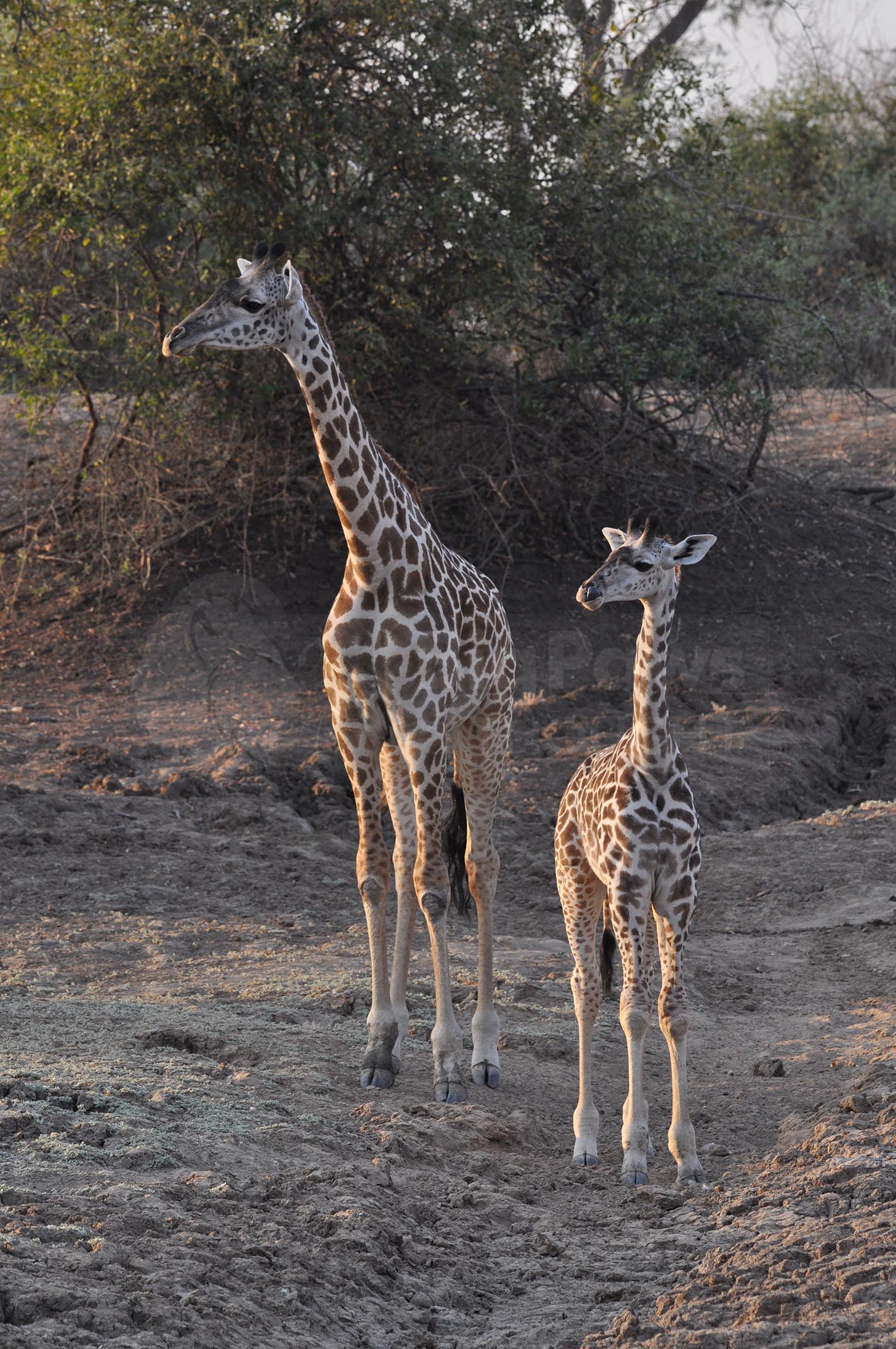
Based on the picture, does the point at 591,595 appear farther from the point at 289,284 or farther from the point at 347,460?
the point at 289,284

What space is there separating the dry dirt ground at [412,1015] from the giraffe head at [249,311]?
8.72 ft

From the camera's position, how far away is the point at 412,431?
1248 centimetres

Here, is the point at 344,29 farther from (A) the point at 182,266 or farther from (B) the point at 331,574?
(B) the point at 331,574

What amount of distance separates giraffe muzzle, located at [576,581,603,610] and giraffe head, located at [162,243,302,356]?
5.16ft

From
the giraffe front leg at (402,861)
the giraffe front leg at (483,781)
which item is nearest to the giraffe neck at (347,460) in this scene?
the giraffe front leg at (402,861)

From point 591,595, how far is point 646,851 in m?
0.91

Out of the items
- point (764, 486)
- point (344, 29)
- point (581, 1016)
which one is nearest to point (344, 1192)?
point (581, 1016)

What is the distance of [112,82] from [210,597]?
4.28 m

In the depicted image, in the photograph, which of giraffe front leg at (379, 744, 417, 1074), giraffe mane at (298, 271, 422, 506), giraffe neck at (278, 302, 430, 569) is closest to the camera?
giraffe neck at (278, 302, 430, 569)

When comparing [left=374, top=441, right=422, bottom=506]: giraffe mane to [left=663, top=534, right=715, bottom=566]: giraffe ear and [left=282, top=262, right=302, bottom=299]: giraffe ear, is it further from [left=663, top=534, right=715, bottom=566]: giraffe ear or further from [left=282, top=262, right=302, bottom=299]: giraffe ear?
[left=663, top=534, right=715, bottom=566]: giraffe ear

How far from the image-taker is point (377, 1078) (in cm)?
554

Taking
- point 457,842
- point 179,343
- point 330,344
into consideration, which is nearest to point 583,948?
point 457,842

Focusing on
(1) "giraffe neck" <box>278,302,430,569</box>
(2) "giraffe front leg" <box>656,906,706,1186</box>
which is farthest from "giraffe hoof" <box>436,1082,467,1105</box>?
(1) "giraffe neck" <box>278,302,430,569</box>

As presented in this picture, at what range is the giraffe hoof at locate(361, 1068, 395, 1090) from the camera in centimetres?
552
